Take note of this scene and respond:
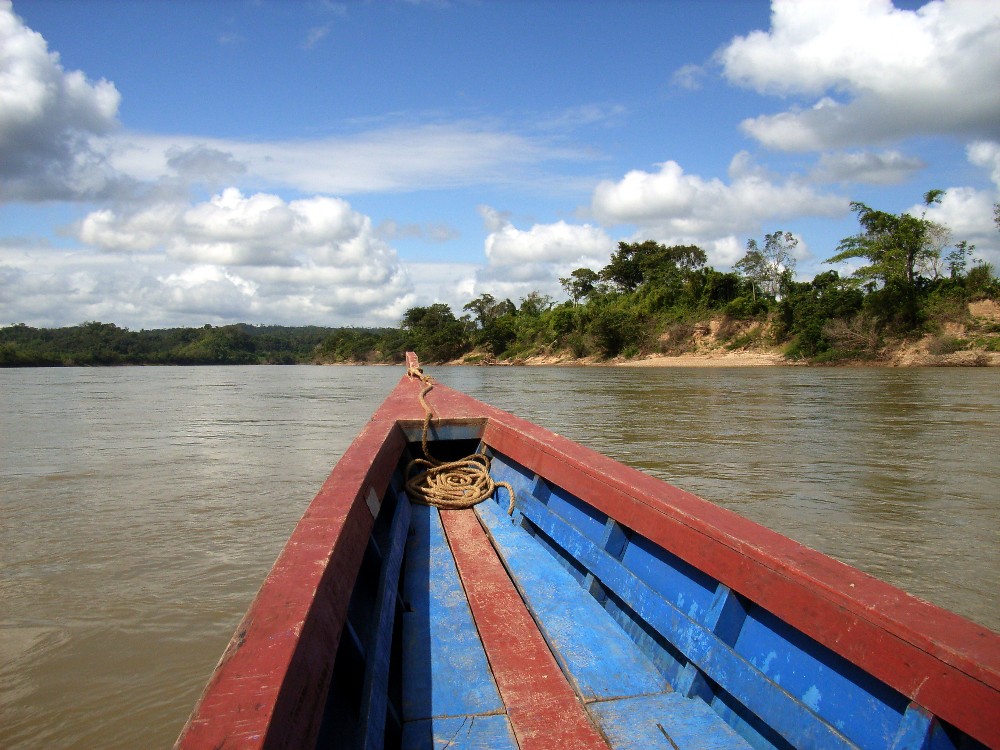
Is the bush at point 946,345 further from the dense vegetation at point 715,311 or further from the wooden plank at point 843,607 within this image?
the wooden plank at point 843,607

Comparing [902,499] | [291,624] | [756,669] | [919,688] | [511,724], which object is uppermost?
[291,624]

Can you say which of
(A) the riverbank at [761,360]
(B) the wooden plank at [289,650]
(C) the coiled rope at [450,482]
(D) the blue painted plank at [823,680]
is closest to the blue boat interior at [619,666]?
(D) the blue painted plank at [823,680]

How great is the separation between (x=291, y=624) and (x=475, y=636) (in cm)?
98

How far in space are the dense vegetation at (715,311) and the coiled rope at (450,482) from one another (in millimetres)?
31575

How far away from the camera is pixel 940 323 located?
1208 inches

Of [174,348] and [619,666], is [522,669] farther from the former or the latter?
[174,348]

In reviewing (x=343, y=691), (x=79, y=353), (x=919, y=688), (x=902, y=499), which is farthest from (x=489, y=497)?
(x=79, y=353)

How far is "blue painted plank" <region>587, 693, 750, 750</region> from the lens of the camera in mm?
1670

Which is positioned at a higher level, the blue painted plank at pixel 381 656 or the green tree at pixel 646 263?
the green tree at pixel 646 263

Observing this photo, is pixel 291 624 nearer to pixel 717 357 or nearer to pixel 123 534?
pixel 123 534

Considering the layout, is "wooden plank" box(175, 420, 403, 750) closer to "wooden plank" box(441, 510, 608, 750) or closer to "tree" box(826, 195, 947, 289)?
"wooden plank" box(441, 510, 608, 750)

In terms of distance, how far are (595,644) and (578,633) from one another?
8 cm

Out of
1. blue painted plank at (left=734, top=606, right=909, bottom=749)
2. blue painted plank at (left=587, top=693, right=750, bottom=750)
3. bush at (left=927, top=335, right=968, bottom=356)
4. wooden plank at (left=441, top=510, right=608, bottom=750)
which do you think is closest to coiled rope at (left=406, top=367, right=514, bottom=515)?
wooden plank at (left=441, top=510, right=608, bottom=750)

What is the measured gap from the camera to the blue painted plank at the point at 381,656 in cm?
154
